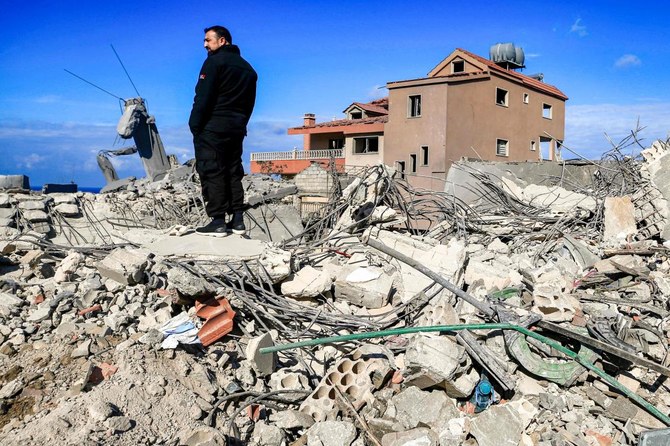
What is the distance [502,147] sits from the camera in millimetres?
25297

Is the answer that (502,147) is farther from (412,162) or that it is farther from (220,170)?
(220,170)

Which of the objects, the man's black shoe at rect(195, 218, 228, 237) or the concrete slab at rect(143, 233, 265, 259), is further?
the man's black shoe at rect(195, 218, 228, 237)

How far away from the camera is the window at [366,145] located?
87.5ft

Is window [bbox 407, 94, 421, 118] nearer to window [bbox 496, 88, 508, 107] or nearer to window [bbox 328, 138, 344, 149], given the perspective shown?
window [bbox 496, 88, 508, 107]

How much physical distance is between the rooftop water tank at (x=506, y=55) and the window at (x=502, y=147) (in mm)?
4803

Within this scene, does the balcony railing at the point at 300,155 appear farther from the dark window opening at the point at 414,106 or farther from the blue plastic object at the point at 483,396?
the blue plastic object at the point at 483,396

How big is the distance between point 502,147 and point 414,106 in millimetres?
5069

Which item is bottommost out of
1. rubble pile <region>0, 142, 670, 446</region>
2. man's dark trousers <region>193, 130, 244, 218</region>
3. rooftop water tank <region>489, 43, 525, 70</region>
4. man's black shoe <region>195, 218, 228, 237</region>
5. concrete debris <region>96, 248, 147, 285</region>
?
rubble pile <region>0, 142, 670, 446</region>

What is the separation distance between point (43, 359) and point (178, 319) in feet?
2.92

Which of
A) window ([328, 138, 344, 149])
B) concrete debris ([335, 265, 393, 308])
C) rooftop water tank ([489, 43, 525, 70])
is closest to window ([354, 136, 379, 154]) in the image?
window ([328, 138, 344, 149])

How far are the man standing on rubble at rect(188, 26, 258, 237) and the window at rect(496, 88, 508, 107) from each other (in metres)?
21.6

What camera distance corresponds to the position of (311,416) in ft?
11.1

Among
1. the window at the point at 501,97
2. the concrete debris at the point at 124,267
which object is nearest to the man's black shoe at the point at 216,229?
the concrete debris at the point at 124,267

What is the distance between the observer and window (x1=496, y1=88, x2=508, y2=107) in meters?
24.6
